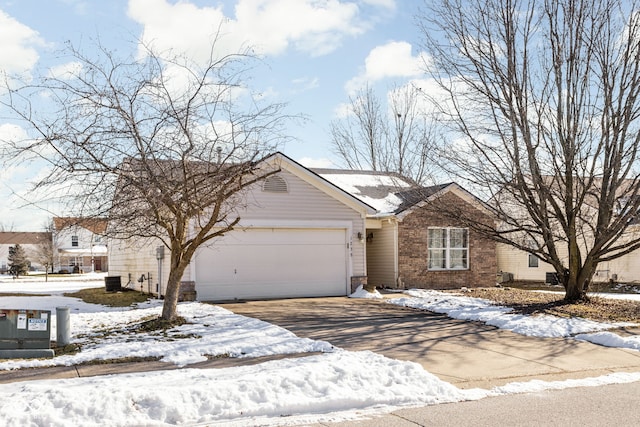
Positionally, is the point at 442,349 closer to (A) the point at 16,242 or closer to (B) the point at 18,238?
(A) the point at 16,242

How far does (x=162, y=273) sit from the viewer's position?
19062mm

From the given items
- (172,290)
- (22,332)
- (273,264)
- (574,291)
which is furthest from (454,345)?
(273,264)

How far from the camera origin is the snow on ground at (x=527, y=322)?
37.3 ft

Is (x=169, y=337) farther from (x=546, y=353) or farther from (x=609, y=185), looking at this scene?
(x=609, y=185)

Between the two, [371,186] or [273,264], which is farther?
[371,186]

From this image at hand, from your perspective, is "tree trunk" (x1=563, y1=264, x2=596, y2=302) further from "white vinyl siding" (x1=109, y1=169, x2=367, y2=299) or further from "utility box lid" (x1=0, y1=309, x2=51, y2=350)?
"utility box lid" (x1=0, y1=309, x2=51, y2=350)

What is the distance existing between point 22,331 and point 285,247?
10083mm

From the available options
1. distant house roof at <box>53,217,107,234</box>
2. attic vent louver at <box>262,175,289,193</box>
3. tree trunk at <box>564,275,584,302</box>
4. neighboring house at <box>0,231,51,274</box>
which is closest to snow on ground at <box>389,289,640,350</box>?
tree trunk at <box>564,275,584,302</box>

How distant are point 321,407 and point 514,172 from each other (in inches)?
→ 421

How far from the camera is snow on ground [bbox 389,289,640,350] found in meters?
11.4

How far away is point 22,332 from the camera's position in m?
9.61

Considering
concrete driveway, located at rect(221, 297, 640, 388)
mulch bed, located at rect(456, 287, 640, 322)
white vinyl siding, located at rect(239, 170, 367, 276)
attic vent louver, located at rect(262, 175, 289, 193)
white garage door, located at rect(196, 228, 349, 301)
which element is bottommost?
concrete driveway, located at rect(221, 297, 640, 388)

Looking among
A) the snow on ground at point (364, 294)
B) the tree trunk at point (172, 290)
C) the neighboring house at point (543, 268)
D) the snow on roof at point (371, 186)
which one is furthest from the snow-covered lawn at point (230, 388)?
the neighboring house at point (543, 268)

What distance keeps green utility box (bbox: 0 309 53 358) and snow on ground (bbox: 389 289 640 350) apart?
8.97 meters
